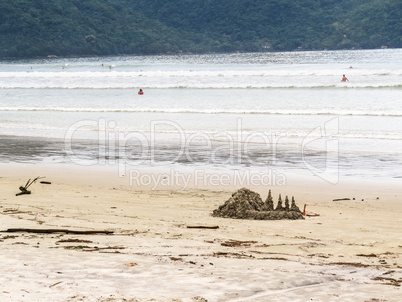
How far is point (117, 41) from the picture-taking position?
507 feet

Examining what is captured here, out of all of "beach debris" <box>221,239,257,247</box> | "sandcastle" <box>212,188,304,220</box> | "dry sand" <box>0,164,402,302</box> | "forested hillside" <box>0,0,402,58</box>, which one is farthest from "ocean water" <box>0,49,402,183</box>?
"forested hillside" <box>0,0,402,58</box>

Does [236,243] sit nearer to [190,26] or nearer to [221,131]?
[221,131]

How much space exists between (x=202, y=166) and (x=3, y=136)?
8646 millimetres

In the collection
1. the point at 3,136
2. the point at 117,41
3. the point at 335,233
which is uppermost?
the point at 117,41

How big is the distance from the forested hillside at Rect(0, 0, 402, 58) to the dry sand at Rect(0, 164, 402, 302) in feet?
438

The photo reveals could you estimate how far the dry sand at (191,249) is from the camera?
450 cm

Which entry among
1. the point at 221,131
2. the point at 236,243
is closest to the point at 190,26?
the point at 221,131

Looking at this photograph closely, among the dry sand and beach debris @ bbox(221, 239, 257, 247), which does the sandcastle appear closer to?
the dry sand

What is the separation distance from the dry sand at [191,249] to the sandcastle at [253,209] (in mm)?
235

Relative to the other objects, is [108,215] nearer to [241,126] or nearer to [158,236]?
[158,236]

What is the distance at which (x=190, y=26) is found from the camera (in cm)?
17712

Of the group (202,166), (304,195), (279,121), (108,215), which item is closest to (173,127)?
(279,121)

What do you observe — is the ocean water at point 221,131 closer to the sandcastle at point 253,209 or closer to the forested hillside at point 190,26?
the sandcastle at point 253,209

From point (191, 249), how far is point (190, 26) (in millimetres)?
175398
